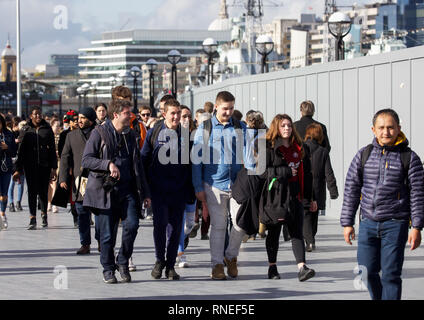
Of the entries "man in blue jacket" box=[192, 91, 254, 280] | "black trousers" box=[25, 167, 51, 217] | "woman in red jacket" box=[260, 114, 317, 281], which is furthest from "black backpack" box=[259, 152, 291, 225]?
"black trousers" box=[25, 167, 51, 217]

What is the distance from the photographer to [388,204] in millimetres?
7629

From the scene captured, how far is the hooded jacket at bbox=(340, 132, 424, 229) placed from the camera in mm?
7577

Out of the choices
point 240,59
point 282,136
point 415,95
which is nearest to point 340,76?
point 415,95

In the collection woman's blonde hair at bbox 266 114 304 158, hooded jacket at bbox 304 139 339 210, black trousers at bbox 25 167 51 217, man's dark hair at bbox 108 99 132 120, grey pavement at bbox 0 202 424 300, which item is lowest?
grey pavement at bbox 0 202 424 300

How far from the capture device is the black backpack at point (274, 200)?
9992 mm

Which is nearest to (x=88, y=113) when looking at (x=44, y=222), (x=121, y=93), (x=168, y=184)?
(x=121, y=93)

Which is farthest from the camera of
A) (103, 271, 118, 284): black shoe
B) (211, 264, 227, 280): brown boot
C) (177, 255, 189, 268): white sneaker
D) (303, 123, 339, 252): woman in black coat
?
(303, 123, 339, 252): woman in black coat

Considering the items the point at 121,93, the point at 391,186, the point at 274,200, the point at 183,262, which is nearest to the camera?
the point at 391,186

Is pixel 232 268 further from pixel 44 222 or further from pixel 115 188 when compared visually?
pixel 44 222

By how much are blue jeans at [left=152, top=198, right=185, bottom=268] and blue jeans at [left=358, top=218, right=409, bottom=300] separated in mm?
2845

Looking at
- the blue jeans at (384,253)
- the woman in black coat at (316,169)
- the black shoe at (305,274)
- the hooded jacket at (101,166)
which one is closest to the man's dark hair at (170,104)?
the hooded jacket at (101,166)

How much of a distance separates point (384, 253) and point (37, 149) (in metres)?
8.92

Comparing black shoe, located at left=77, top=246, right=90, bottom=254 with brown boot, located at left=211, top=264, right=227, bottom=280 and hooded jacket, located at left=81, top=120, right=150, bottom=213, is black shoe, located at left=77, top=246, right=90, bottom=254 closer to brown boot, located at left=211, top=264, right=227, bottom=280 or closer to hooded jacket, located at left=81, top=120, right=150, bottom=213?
hooded jacket, located at left=81, top=120, right=150, bottom=213
